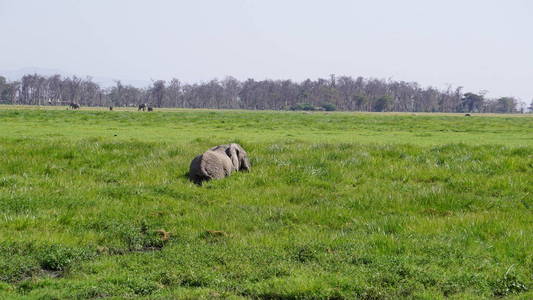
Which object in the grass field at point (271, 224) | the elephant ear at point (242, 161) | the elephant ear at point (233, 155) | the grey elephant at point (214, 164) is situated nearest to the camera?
the grass field at point (271, 224)

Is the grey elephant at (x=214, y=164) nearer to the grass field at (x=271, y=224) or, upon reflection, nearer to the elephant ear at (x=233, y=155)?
the elephant ear at (x=233, y=155)

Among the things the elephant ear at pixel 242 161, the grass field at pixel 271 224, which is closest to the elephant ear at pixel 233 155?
the elephant ear at pixel 242 161

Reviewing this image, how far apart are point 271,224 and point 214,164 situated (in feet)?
14.5

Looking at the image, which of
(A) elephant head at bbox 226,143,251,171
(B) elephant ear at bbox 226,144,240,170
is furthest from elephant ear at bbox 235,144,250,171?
(B) elephant ear at bbox 226,144,240,170

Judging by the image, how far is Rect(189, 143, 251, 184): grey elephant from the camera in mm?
14828

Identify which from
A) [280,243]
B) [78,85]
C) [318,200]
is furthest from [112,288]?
[78,85]

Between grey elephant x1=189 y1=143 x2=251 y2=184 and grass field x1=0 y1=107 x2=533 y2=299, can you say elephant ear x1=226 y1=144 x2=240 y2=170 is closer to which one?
grey elephant x1=189 y1=143 x2=251 y2=184

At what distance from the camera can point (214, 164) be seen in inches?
590

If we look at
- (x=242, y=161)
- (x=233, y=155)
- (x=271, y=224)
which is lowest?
(x=271, y=224)

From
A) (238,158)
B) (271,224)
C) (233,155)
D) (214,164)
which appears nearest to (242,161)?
(238,158)

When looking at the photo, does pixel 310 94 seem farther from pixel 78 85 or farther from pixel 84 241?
pixel 84 241

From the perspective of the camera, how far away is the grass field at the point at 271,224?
25.2 feet

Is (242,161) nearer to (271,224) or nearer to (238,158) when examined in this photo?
(238,158)

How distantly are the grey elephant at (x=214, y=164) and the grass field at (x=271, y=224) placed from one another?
41cm
